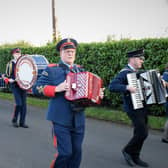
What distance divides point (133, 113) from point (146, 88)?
1.41 feet

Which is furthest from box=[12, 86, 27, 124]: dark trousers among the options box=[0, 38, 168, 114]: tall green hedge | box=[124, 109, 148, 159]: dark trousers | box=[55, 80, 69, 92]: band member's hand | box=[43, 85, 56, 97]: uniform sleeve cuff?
box=[55, 80, 69, 92]: band member's hand

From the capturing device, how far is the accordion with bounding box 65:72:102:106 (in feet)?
13.9

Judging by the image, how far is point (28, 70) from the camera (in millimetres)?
9602

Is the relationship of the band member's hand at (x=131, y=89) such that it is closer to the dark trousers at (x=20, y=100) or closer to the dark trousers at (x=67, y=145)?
the dark trousers at (x=67, y=145)

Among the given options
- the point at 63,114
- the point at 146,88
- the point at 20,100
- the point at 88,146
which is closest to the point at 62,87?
the point at 63,114

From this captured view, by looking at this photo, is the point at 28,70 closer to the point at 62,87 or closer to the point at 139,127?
the point at 139,127

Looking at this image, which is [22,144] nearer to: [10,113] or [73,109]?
[73,109]

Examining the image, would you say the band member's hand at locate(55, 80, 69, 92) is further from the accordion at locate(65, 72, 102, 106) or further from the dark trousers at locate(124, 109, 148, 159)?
the dark trousers at locate(124, 109, 148, 159)

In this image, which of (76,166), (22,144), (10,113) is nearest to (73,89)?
(76,166)

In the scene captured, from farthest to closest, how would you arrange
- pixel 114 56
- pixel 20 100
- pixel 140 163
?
1. pixel 114 56
2. pixel 20 100
3. pixel 140 163

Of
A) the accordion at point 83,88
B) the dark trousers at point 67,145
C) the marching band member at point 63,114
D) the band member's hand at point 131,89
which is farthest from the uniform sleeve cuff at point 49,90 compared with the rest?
the band member's hand at point 131,89

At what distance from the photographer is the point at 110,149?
7.02 metres

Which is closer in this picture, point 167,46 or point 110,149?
point 110,149

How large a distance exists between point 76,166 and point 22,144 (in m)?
3.02
